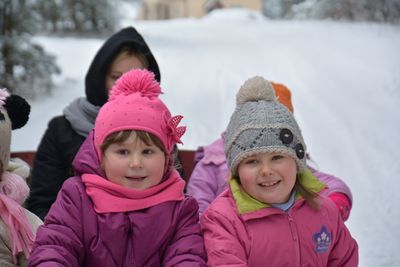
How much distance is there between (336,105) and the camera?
7453 mm

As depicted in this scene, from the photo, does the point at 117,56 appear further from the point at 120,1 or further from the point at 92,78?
the point at 120,1

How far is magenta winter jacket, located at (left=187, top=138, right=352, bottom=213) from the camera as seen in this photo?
2.78m

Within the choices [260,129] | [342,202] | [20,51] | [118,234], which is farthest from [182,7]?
[118,234]

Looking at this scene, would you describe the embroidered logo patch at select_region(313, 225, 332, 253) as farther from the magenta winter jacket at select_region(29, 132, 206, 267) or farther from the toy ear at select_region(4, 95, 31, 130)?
the toy ear at select_region(4, 95, 31, 130)

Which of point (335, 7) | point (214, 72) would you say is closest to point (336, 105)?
point (214, 72)

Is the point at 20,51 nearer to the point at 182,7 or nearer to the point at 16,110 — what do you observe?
the point at 16,110

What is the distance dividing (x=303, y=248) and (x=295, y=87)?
6.68 meters

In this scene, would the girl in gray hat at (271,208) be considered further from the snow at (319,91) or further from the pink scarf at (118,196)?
the snow at (319,91)

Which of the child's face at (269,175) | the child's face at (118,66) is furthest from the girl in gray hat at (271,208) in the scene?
the child's face at (118,66)

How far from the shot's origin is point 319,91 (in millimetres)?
8242

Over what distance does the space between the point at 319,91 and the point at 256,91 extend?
20.8 feet

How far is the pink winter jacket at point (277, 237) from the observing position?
1.98 meters

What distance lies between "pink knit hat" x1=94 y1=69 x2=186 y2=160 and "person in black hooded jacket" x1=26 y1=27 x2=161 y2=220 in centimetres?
77

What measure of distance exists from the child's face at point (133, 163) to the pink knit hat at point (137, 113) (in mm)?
53
